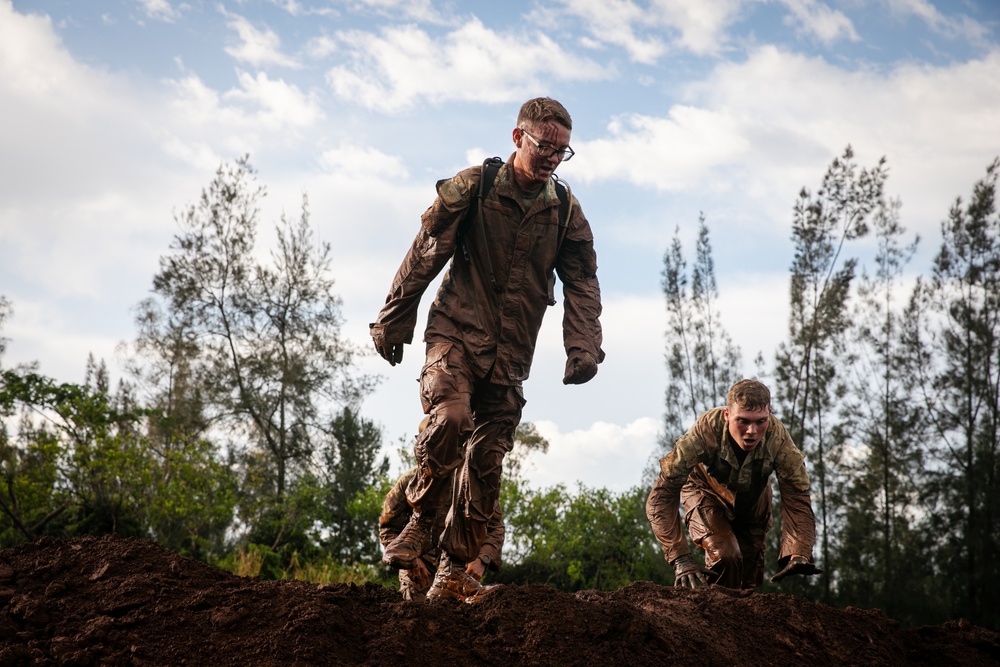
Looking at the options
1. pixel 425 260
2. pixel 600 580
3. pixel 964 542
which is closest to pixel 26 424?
pixel 600 580

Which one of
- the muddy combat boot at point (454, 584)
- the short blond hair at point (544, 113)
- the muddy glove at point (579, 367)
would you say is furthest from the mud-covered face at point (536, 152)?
the muddy combat boot at point (454, 584)

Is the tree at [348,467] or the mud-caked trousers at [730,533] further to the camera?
the tree at [348,467]

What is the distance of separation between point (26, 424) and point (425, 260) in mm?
13568

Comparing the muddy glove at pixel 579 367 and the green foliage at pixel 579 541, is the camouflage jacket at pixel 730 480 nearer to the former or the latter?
the muddy glove at pixel 579 367

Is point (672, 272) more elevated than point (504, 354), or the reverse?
point (672, 272)

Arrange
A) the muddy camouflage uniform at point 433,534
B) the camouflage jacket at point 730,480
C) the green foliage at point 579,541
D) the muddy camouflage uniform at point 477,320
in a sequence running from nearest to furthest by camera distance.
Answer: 1. the muddy camouflage uniform at point 477,320
2. the muddy camouflage uniform at point 433,534
3. the camouflage jacket at point 730,480
4. the green foliage at point 579,541

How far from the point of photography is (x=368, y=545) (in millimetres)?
20312

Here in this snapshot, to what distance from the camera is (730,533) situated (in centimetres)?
712

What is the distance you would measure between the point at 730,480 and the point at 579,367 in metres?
1.66

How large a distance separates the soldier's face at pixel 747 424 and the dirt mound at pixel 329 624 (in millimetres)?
1267

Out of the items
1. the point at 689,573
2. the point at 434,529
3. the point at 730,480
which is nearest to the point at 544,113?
the point at 434,529

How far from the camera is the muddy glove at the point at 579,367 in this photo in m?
6.02

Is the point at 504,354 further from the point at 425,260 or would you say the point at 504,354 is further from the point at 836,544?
the point at 836,544

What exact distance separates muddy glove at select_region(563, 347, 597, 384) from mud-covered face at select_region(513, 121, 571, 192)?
3.28ft
